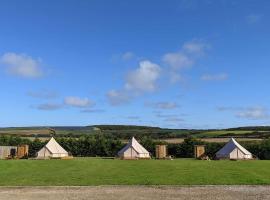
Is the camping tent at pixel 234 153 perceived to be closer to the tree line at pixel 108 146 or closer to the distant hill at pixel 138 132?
the tree line at pixel 108 146

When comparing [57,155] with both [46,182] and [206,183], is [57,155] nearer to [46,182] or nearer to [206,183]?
[46,182]

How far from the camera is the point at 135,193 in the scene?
2277 centimetres

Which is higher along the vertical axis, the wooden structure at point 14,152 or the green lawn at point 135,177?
the wooden structure at point 14,152

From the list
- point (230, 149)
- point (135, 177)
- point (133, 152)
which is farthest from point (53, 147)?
point (135, 177)

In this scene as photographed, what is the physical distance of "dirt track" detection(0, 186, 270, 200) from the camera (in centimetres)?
2141

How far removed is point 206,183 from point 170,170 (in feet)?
25.0

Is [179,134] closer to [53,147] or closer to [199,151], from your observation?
[199,151]

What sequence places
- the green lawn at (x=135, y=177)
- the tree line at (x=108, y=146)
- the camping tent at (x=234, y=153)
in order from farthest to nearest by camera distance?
the tree line at (x=108, y=146)
the camping tent at (x=234, y=153)
the green lawn at (x=135, y=177)

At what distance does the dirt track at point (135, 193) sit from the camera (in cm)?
2141

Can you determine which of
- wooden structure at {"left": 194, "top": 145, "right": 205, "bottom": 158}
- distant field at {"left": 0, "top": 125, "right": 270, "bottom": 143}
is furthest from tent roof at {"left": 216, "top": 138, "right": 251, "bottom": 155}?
distant field at {"left": 0, "top": 125, "right": 270, "bottom": 143}

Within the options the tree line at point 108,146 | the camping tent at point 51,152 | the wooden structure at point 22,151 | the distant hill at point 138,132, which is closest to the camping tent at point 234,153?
the tree line at point 108,146

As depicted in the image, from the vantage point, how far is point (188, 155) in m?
61.0

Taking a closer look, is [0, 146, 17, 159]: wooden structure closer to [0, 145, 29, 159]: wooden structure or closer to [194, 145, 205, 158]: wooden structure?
[0, 145, 29, 159]: wooden structure

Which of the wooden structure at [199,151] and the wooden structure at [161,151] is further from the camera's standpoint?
the wooden structure at [161,151]
